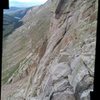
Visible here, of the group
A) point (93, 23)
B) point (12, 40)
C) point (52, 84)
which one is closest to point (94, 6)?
point (93, 23)

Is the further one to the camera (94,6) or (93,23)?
(94,6)

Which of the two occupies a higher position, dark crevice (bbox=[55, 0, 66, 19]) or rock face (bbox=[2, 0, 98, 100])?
dark crevice (bbox=[55, 0, 66, 19])

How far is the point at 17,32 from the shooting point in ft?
400

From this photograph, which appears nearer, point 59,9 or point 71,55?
point 71,55

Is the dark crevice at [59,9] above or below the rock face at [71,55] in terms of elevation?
above

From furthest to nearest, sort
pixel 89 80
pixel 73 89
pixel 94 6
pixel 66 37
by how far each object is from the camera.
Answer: pixel 66 37 → pixel 94 6 → pixel 73 89 → pixel 89 80

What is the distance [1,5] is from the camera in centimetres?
257

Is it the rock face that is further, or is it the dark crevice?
the dark crevice

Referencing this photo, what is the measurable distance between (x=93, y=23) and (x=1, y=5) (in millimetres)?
18633

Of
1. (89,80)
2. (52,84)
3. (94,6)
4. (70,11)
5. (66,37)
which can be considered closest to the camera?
(89,80)

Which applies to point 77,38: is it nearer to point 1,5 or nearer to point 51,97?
point 51,97

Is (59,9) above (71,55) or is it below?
above

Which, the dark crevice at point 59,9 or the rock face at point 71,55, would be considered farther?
the dark crevice at point 59,9

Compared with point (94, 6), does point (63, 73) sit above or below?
below
